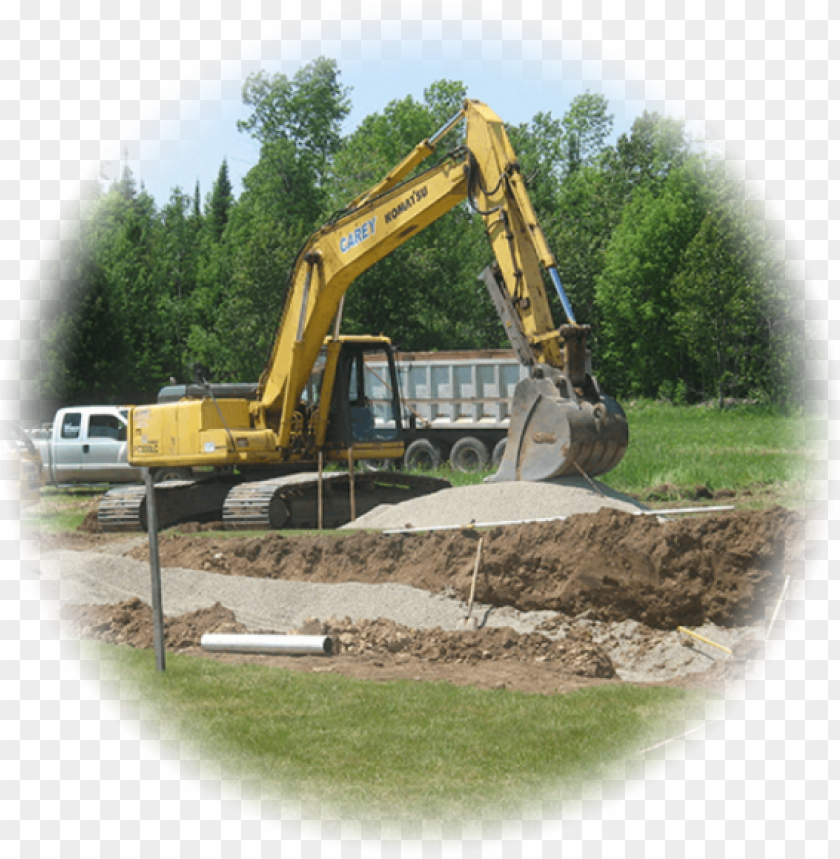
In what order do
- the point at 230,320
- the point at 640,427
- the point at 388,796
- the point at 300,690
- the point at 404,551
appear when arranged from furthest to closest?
the point at 230,320, the point at 640,427, the point at 404,551, the point at 300,690, the point at 388,796

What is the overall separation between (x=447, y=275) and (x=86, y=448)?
17644 millimetres

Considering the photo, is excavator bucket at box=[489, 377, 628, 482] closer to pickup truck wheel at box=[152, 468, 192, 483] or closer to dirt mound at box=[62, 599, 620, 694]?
dirt mound at box=[62, 599, 620, 694]

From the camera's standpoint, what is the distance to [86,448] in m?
24.1

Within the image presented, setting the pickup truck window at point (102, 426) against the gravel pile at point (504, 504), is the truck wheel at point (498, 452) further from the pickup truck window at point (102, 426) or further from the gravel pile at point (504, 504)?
the gravel pile at point (504, 504)

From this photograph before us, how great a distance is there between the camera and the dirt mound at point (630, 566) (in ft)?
31.7

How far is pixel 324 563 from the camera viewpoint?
1179cm

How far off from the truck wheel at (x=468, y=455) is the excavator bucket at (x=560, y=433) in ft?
36.3

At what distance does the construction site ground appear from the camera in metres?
8.76

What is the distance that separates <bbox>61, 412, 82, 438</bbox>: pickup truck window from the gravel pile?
42.6 feet

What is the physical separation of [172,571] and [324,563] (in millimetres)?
1737

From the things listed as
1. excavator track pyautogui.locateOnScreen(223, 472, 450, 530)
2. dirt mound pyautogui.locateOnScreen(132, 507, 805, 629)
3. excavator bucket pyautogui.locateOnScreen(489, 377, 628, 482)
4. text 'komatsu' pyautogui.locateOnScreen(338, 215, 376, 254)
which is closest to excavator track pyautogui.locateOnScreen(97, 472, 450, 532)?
excavator track pyautogui.locateOnScreen(223, 472, 450, 530)

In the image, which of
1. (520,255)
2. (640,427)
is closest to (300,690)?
(520,255)

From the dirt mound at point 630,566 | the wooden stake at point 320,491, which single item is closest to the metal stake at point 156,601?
the dirt mound at point 630,566

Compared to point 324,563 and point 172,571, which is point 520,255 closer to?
point 324,563
